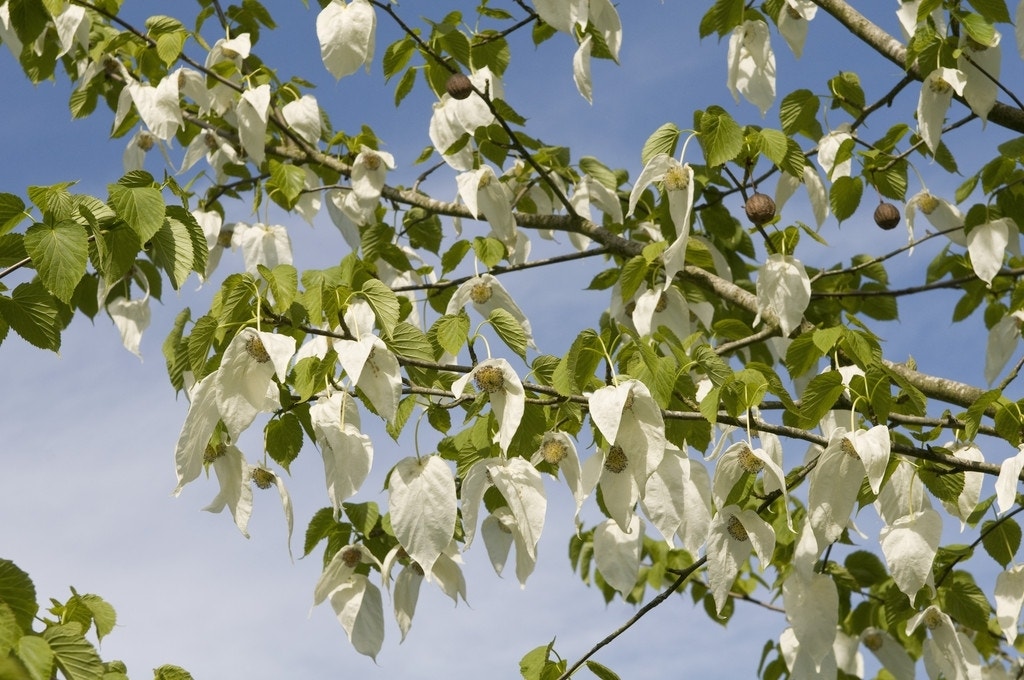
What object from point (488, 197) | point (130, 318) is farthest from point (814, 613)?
point (130, 318)

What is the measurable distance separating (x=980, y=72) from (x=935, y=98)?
106 millimetres

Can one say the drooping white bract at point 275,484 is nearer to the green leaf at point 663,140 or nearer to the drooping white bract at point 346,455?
the drooping white bract at point 346,455

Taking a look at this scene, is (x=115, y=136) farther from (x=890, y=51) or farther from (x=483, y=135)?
(x=890, y=51)

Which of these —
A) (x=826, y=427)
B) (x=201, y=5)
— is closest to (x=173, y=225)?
(x=826, y=427)

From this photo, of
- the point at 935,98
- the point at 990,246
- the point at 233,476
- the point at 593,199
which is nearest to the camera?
the point at 233,476

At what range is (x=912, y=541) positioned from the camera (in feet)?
6.04

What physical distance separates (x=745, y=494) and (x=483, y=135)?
130 cm

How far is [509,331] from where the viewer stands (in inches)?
75.7

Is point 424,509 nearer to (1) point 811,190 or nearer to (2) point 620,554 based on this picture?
(2) point 620,554

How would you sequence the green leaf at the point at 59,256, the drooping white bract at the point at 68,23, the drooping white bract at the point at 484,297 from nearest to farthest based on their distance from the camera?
the green leaf at the point at 59,256 → the drooping white bract at the point at 484,297 → the drooping white bract at the point at 68,23

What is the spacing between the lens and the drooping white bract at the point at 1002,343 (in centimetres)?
288

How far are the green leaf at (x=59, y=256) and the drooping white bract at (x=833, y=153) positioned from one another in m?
1.75

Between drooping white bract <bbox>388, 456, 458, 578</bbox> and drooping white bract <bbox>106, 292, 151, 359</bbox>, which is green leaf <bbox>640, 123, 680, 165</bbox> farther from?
drooping white bract <bbox>106, 292, 151, 359</bbox>

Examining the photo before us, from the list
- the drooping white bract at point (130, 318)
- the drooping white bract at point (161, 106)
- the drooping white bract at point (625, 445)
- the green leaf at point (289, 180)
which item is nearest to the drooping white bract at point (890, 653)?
the drooping white bract at point (625, 445)
